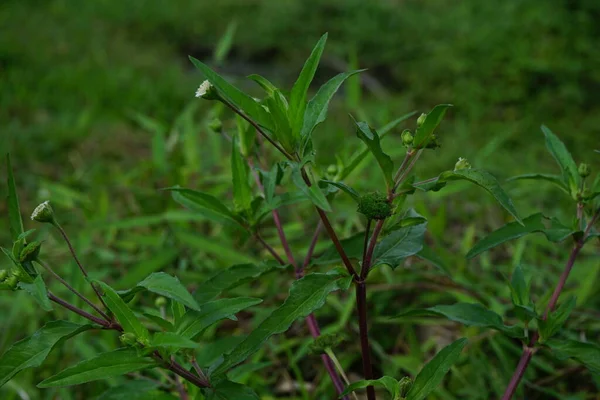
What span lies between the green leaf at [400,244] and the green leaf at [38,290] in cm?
46

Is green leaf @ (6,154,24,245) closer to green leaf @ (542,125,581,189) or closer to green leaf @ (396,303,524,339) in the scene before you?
green leaf @ (396,303,524,339)

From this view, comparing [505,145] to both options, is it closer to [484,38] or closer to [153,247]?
[484,38]

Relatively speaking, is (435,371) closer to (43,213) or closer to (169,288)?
(169,288)

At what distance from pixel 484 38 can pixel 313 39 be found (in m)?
1.43

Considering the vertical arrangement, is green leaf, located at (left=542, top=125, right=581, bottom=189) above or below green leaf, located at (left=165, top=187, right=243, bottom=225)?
above

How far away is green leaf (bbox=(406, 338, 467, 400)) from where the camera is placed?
0.90m

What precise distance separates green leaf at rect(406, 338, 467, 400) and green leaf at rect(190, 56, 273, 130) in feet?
1.34

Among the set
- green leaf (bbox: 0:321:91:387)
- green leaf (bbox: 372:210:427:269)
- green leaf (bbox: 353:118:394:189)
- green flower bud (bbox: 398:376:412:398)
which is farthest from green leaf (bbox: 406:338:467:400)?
green leaf (bbox: 0:321:91:387)

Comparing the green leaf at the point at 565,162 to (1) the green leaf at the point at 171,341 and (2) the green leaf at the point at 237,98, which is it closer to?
(2) the green leaf at the point at 237,98

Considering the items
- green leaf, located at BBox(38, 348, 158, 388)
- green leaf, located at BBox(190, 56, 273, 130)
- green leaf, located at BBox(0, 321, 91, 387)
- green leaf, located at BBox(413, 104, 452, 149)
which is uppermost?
green leaf, located at BBox(190, 56, 273, 130)

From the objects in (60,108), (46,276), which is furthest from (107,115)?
(46,276)

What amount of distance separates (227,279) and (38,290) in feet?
0.99

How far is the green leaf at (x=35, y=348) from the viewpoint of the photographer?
82 cm

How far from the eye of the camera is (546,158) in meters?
2.77
